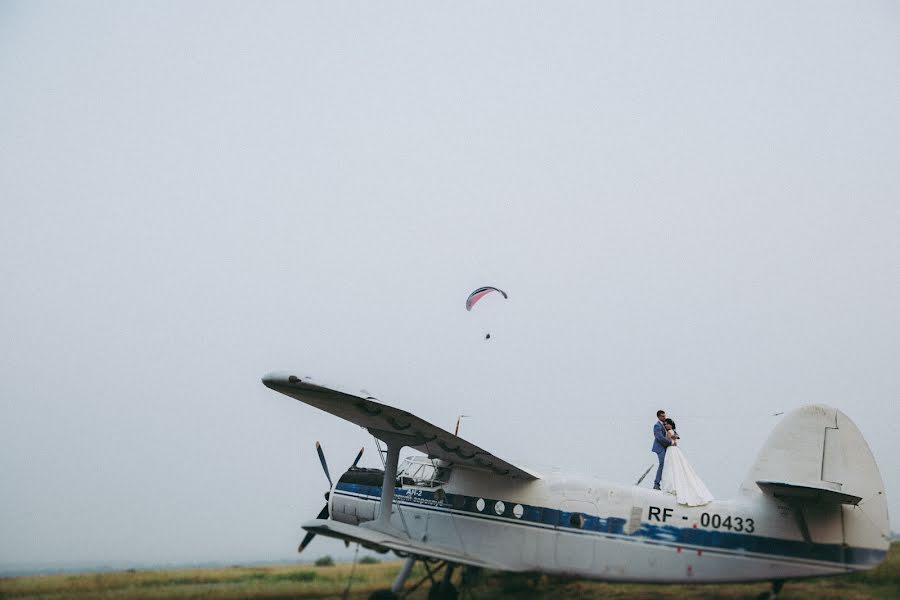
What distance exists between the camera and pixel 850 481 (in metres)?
11.3

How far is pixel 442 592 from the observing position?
13219 mm

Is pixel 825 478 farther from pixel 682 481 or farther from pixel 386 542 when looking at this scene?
pixel 386 542

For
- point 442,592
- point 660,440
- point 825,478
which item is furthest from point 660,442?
point 442,592

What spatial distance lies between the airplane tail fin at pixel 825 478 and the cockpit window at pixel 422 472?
490cm

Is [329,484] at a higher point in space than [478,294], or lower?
lower

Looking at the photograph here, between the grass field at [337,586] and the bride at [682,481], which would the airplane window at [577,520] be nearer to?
the grass field at [337,586]

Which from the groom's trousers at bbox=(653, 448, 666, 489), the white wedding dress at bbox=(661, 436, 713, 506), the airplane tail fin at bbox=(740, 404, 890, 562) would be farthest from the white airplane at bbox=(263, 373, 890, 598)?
the groom's trousers at bbox=(653, 448, 666, 489)

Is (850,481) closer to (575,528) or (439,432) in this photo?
(575,528)

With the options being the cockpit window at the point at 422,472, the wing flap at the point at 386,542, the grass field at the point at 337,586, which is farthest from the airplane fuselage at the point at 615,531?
the grass field at the point at 337,586

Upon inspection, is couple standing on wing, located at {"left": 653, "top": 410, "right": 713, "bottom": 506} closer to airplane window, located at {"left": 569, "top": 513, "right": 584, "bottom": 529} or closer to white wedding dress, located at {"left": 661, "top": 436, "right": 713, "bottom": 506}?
white wedding dress, located at {"left": 661, "top": 436, "right": 713, "bottom": 506}

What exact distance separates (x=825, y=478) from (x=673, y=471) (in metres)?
2.18

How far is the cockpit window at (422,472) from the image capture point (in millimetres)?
13508

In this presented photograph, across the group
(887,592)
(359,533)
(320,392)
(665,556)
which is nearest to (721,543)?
(665,556)

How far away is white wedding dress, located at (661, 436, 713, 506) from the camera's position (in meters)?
11.8
